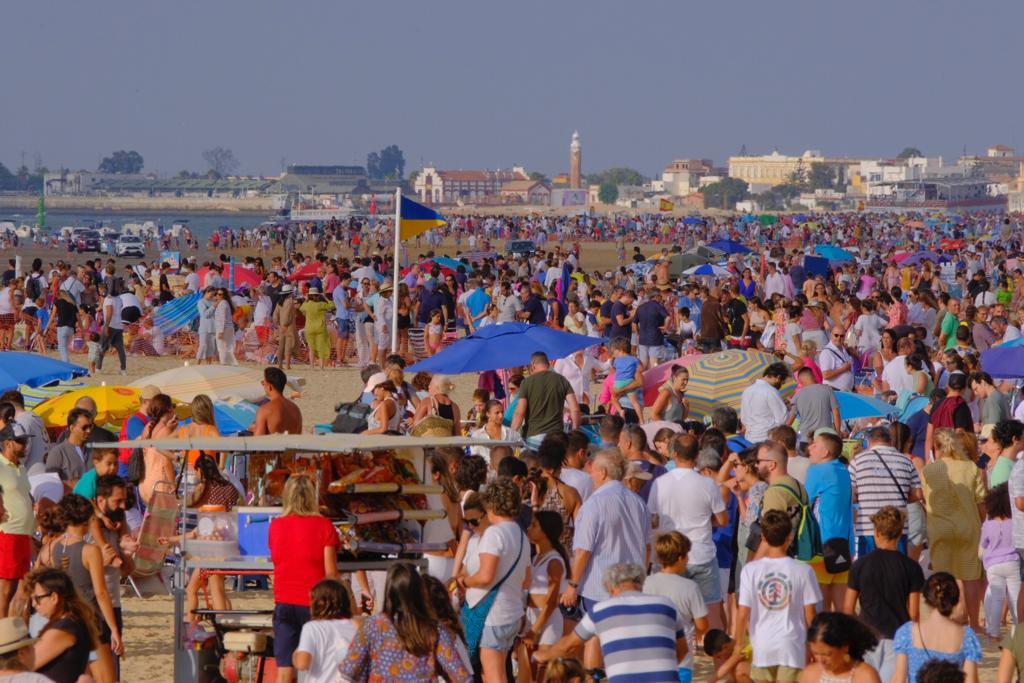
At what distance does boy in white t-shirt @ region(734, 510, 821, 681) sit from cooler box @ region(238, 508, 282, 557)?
2.18 metres

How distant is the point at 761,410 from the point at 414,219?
722 cm

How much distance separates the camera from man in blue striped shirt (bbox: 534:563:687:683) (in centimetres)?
630

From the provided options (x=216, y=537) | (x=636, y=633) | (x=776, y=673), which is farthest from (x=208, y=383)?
(x=636, y=633)

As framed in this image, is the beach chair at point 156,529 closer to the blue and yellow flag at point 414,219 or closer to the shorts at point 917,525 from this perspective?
the shorts at point 917,525

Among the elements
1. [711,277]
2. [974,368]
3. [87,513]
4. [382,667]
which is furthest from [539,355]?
[711,277]

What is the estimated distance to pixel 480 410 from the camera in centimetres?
1257

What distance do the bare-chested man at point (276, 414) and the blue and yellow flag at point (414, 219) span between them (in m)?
7.01

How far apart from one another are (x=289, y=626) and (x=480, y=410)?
5.60 meters

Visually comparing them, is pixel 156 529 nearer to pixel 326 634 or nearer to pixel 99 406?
pixel 326 634

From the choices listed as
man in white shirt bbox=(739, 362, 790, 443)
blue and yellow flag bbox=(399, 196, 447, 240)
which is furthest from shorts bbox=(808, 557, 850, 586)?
blue and yellow flag bbox=(399, 196, 447, 240)

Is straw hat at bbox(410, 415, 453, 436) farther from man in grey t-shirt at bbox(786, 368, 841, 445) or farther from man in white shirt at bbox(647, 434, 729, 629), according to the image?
man in grey t-shirt at bbox(786, 368, 841, 445)

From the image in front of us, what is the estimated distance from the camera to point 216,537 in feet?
24.7

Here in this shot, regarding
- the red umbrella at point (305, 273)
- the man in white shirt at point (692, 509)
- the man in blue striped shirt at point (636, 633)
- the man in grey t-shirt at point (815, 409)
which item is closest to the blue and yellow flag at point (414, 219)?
the man in grey t-shirt at point (815, 409)

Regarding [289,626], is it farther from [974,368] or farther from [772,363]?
[974,368]
